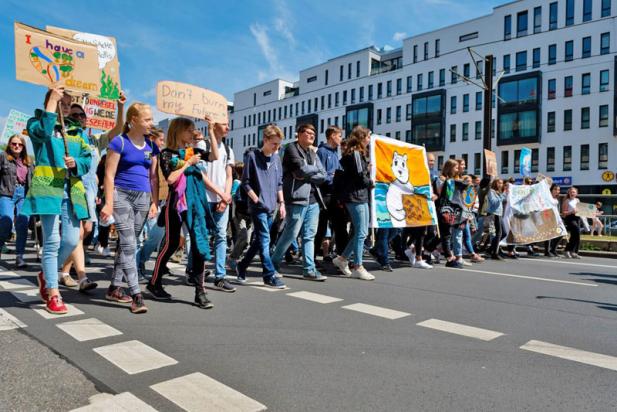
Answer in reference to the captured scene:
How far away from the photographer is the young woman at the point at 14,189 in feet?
24.9

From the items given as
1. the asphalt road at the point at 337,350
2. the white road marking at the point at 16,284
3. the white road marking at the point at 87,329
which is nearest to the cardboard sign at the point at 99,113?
the white road marking at the point at 16,284

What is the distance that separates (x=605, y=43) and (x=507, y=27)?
10.3 metres

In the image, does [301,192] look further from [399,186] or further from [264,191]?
[399,186]

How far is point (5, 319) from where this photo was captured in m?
4.08

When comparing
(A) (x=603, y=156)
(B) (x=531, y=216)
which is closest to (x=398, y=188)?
(B) (x=531, y=216)

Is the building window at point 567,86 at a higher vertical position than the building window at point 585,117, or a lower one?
higher

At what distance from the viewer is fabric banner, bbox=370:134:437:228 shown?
808 cm

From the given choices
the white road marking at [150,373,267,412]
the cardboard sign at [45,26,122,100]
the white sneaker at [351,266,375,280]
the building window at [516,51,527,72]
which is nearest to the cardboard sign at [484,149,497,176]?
the white sneaker at [351,266,375,280]

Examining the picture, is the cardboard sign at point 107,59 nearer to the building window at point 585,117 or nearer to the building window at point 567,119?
the building window at point 585,117

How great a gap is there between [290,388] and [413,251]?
6547 millimetres

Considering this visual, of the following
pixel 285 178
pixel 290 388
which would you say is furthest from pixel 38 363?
pixel 285 178

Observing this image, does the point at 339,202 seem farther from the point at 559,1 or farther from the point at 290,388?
the point at 559,1

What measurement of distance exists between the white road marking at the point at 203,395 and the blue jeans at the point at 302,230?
3.75 meters

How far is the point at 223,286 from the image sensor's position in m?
5.78
